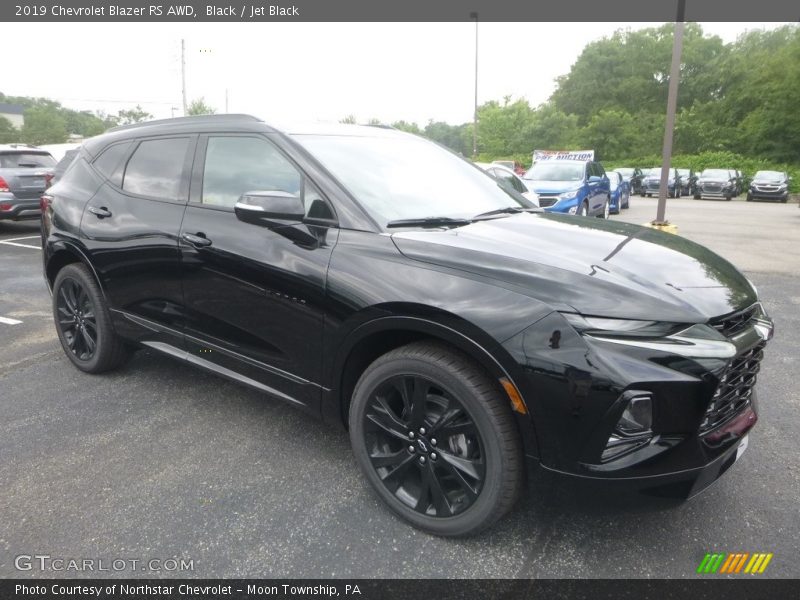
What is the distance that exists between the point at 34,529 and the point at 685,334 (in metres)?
2.76

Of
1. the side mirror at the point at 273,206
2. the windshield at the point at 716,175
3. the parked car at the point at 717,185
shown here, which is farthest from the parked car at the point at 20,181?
the windshield at the point at 716,175

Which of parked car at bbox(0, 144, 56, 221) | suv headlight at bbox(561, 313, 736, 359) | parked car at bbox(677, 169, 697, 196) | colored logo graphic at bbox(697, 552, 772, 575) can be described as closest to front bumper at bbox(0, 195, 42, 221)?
parked car at bbox(0, 144, 56, 221)

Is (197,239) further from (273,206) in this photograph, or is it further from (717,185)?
(717,185)

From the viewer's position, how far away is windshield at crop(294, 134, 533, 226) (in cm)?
275

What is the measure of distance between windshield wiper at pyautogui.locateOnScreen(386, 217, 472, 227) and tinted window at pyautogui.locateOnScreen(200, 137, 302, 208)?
0.54 meters

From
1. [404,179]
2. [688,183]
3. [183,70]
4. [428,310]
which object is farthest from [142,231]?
[183,70]

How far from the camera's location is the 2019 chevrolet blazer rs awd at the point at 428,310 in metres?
1.93

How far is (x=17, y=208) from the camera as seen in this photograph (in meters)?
10.4

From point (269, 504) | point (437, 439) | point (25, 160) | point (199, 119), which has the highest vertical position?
point (25, 160)

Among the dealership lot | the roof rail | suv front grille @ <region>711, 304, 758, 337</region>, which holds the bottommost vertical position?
the dealership lot

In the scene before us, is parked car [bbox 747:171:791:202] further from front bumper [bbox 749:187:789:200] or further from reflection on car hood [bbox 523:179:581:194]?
reflection on car hood [bbox 523:179:581:194]

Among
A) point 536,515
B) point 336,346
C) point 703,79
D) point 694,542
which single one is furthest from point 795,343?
point 703,79

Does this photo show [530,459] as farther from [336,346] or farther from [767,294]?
[767,294]

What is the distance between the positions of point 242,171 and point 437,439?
1.80 meters
